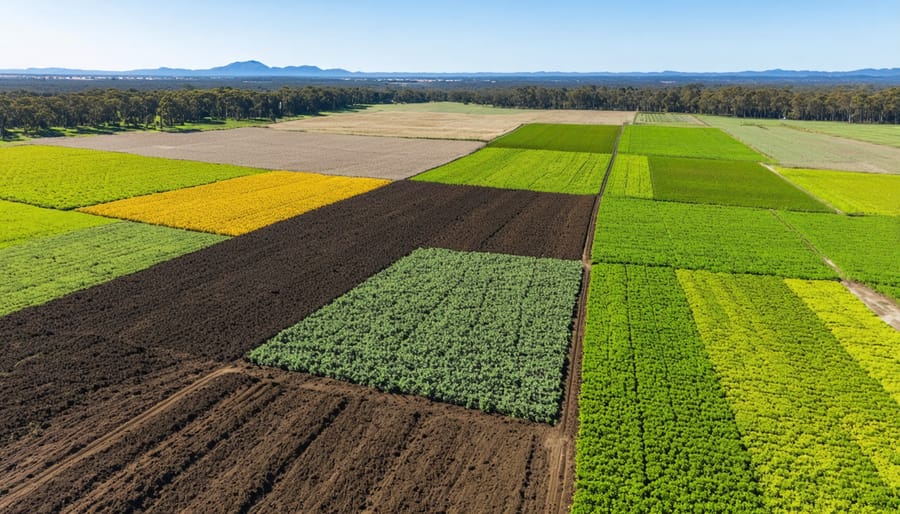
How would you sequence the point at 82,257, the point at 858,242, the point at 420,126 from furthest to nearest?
1. the point at 420,126
2. the point at 858,242
3. the point at 82,257

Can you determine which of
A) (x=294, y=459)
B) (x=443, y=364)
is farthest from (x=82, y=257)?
(x=443, y=364)

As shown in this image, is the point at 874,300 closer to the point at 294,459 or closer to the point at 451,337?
the point at 451,337

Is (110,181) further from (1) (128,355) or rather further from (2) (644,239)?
(2) (644,239)

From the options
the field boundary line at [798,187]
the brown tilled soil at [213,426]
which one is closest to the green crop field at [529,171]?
the field boundary line at [798,187]

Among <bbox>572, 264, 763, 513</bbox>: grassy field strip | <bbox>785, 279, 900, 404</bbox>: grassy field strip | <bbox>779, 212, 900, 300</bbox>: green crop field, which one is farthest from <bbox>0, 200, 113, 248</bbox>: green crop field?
<bbox>779, 212, 900, 300</bbox>: green crop field

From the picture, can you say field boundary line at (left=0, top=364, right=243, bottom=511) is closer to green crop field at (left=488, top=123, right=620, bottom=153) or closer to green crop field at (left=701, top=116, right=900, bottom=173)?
green crop field at (left=488, top=123, right=620, bottom=153)

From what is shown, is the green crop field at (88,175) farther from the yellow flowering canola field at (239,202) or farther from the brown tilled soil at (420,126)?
the brown tilled soil at (420,126)

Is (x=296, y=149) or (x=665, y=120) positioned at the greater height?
(x=665, y=120)
